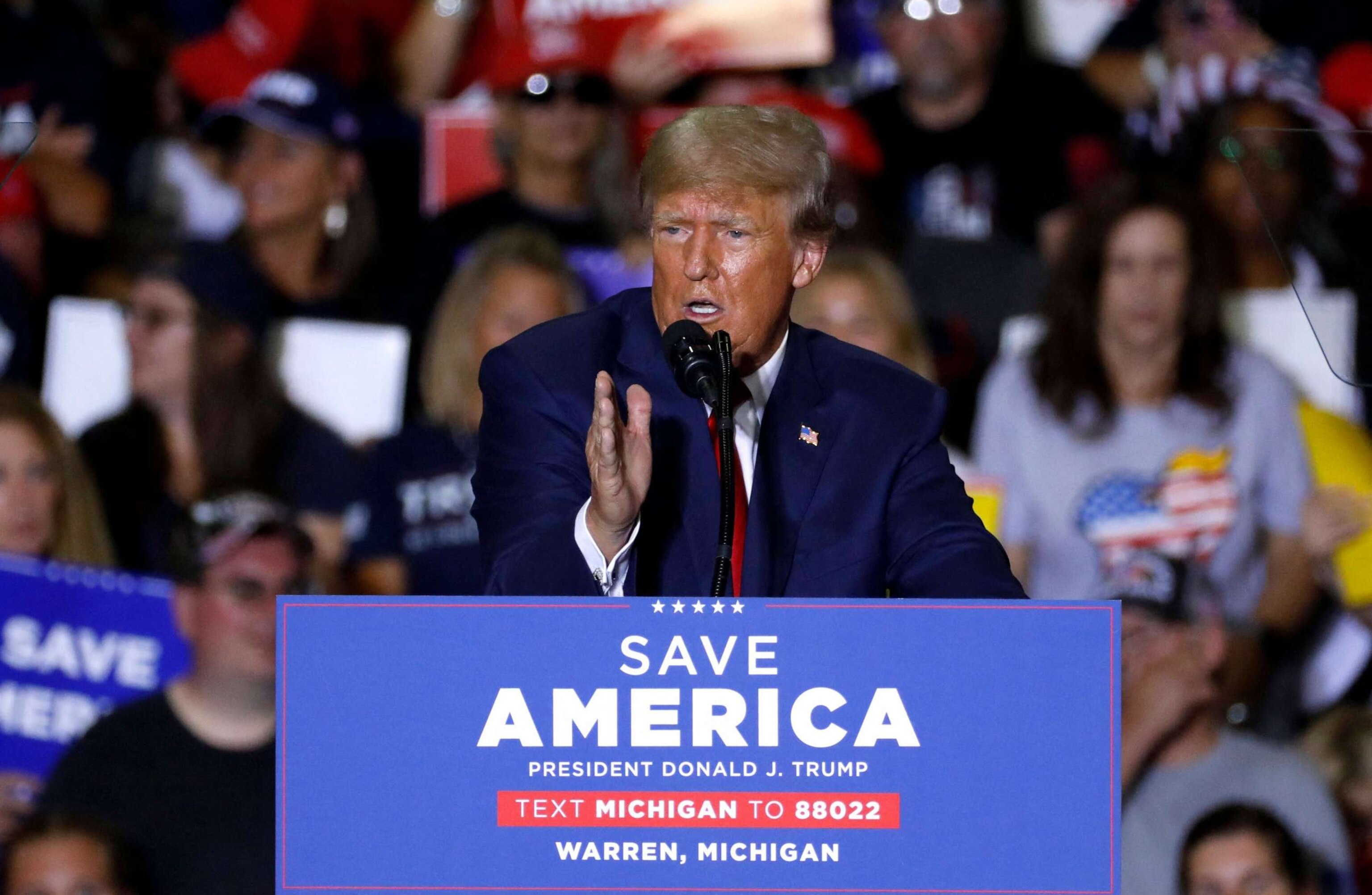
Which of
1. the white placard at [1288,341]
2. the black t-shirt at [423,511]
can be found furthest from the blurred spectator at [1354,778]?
the black t-shirt at [423,511]

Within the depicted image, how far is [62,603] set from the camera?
411 cm

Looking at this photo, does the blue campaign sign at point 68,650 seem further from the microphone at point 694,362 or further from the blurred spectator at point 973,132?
the microphone at point 694,362

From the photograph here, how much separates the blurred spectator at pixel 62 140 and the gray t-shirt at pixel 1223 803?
293 cm

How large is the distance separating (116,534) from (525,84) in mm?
1545

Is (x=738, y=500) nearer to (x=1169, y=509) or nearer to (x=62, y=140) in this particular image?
(x=1169, y=509)

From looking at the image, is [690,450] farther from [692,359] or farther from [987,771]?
[987,771]

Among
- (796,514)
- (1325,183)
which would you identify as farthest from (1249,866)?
(796,514)

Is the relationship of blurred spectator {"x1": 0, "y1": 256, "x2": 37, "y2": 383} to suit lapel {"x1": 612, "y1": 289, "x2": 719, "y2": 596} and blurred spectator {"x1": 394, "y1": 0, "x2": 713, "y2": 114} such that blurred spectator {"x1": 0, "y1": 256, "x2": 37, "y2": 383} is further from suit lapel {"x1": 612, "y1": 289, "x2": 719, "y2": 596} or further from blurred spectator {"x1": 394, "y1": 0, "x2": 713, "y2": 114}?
suit lapel {"x1": 612, "y1": 289, "x2": 719, "y2": 596}

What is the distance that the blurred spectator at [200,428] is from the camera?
4.32 meters

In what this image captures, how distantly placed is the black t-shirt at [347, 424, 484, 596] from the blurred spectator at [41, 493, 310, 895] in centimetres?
22

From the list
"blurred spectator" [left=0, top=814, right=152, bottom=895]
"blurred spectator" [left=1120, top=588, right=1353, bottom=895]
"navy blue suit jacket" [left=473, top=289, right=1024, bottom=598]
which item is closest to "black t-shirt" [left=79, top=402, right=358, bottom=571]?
"blurred spectator" [left=0, top=814, right=152, bottom=895]

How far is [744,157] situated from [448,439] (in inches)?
89.7

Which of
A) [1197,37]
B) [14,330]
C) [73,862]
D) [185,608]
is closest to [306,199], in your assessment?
[14,330]

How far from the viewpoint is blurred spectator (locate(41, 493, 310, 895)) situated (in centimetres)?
355
